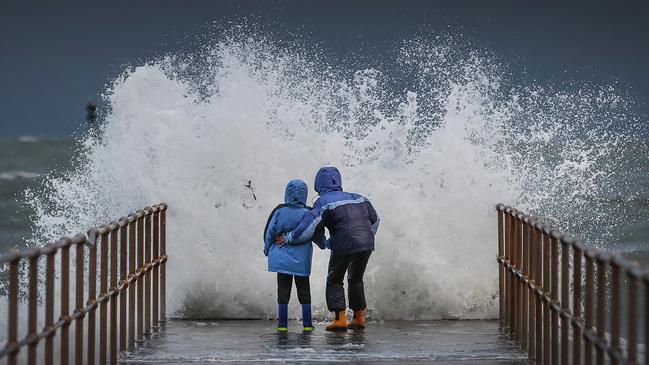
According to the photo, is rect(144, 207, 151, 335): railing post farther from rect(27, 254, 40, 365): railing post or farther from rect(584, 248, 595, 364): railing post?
rect(584, 248, 595, 364): railing post

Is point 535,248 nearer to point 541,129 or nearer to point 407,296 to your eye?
point 407,296

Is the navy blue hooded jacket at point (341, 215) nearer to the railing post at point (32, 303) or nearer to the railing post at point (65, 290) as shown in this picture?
the railing post at point (65, 290)

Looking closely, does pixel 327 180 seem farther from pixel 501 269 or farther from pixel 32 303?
pixel 32 303

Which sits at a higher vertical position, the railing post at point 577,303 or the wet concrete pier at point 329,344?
the railing post at point 577,303

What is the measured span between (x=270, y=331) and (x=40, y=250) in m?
4.59

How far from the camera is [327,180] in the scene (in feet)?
35.7

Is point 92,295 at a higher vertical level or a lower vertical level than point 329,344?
higher

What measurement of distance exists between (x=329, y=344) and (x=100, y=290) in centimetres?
207

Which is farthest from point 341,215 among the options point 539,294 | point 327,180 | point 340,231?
point 539,294

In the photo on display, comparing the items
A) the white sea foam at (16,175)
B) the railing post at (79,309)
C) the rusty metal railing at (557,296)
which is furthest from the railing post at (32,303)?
the white sea foam at (16,175)

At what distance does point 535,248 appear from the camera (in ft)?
29.6

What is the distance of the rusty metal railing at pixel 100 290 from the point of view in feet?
21.7

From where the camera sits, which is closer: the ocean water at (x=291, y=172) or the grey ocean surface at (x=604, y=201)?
the ocean water at (x=291, y=172)

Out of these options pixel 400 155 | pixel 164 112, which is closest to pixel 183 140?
pixel 164 112
